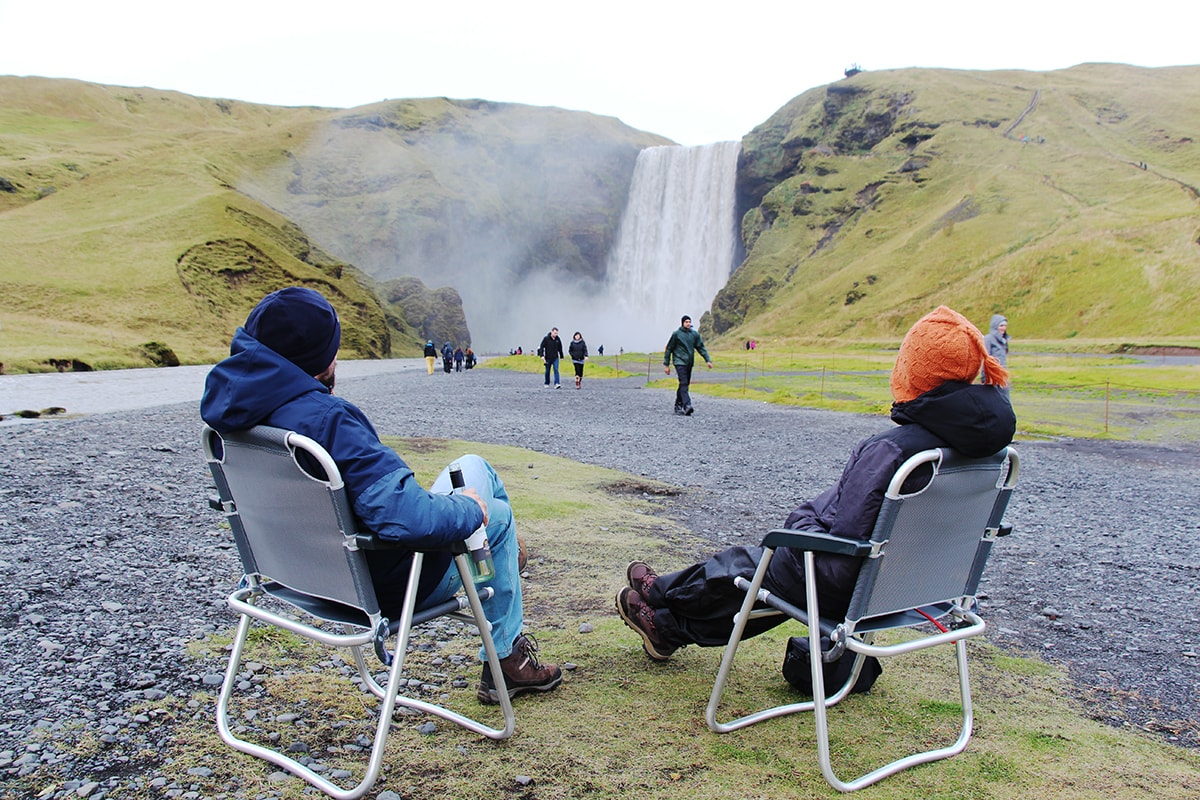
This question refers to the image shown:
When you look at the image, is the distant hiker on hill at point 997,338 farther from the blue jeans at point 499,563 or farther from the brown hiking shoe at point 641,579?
the blue jeans at point 499,563

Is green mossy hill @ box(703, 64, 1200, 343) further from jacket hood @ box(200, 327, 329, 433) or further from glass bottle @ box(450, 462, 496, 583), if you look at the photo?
jacket hood @ box(200, 327, 329, 433)

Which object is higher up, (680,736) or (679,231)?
(679,231)

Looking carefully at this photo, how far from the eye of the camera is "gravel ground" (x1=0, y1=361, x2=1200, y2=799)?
3.48 m

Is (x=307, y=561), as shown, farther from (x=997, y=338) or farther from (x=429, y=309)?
(x=429, y=309)

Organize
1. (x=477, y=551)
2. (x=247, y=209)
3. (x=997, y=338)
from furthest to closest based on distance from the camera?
(x=247, y=209) → (x=997, y=338) → (x=477, y=551)

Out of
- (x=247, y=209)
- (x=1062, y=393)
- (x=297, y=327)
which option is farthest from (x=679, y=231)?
(x=297, y=327)

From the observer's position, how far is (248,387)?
2.86m

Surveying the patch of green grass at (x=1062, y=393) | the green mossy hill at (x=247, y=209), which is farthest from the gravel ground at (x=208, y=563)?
the green mossy hill at (x=247, y=209)

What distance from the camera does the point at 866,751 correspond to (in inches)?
134

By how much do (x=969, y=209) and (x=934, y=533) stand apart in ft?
293

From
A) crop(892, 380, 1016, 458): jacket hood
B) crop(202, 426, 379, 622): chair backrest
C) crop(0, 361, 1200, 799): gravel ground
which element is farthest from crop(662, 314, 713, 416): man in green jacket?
crop(202, 426, 379, 622): chair backrest

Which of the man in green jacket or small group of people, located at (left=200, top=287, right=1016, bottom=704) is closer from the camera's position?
small group of people, located at (left=200, top=287, right=1016, bottom=704)

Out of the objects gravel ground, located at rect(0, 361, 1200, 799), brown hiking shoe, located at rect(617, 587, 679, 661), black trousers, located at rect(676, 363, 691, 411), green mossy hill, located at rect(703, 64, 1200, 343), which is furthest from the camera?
green mossy hill, located at rect(703, 64, 1200, 343)

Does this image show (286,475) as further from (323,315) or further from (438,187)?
(438,187)
